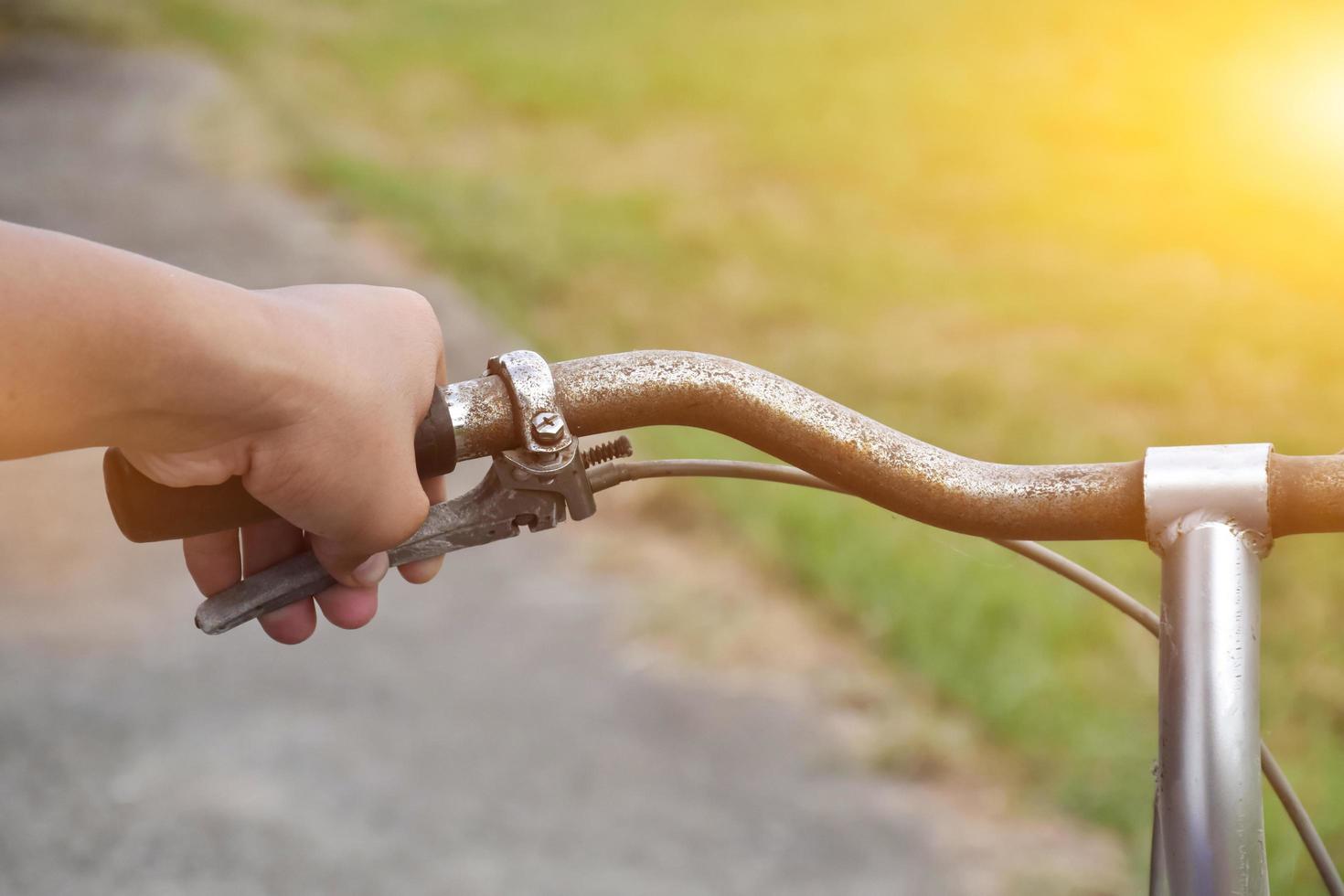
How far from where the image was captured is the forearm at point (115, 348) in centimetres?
55

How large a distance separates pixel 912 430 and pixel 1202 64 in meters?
2.90

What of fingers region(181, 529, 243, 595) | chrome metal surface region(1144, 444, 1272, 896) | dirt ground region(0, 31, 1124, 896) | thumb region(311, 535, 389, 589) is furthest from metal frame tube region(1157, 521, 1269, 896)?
dirt ground region(0, 31, 1124, 896)

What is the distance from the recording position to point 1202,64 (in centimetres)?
554

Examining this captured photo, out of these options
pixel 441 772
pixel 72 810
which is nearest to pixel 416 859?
pixel 441 772

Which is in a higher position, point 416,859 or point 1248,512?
point 416,859

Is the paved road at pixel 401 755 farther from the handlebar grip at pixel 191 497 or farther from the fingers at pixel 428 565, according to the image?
the handlebar grip at pixel 191 497

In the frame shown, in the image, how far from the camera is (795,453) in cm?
71

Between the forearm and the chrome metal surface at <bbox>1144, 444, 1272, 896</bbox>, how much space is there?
43cm

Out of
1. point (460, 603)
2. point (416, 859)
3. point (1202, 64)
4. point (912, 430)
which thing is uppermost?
point (1202, 64)

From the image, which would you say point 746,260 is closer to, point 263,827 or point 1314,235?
point 1314,235

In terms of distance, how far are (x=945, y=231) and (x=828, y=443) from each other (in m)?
4.46

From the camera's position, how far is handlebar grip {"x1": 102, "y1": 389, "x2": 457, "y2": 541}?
675mm

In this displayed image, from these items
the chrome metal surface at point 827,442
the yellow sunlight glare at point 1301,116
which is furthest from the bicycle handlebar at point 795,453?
the yellow sunlight glare at point 1301,116

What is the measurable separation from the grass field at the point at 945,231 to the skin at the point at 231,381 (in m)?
1.95
